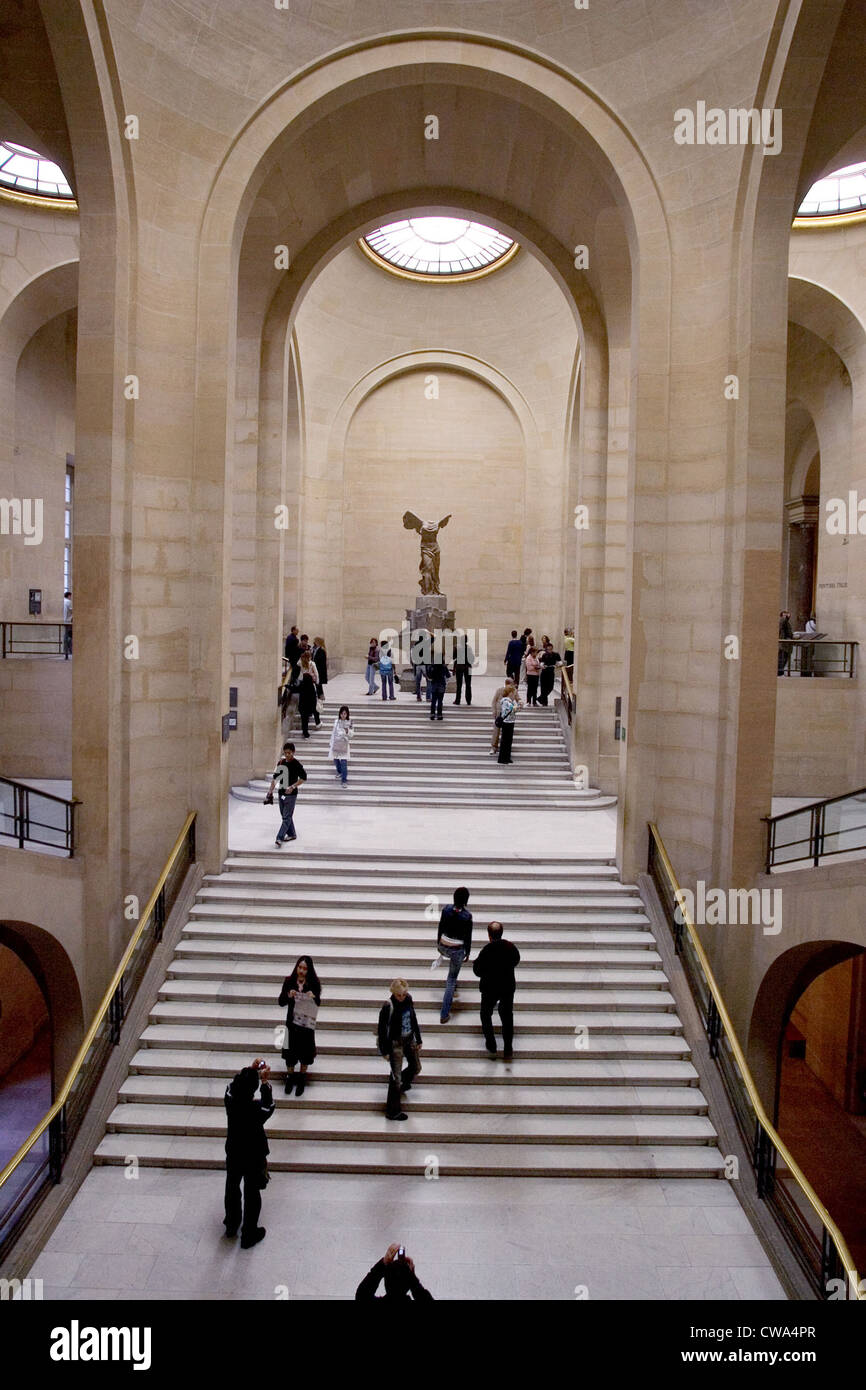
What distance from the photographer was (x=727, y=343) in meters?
11.4

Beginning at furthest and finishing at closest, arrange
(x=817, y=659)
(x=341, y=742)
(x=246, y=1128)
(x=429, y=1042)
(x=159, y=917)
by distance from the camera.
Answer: (x=817, y=659)
(x=341, y=742)
(x=159, y=917)
(x=429, y=1042)
(x=246, y=1128)

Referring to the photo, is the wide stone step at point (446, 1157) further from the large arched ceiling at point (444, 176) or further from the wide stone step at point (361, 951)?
the large arched ceiling at point (444, 176)

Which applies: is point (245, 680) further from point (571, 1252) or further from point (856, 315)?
point (856, 315)

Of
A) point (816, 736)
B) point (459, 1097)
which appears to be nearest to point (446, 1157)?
point (459, 1097)

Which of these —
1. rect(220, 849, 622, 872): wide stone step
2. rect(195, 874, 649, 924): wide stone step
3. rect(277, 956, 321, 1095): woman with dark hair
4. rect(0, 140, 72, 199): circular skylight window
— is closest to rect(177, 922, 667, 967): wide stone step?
rect(195, 874, 649, 924): wide stone step

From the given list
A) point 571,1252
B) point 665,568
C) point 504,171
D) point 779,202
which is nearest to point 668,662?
point 665,568

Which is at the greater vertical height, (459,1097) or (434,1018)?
→ (434,1018)

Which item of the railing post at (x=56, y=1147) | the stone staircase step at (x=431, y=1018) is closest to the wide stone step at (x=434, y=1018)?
the stone staircase step at (x=431, y=1018)

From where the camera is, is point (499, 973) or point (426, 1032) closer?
point (499, 973)

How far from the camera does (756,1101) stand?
8172mm

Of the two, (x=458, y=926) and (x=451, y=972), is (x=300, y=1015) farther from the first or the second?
(x=458, y=926)

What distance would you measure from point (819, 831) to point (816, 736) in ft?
25.3

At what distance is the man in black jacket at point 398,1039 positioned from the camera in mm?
8312

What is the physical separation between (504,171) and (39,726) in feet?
39.8
